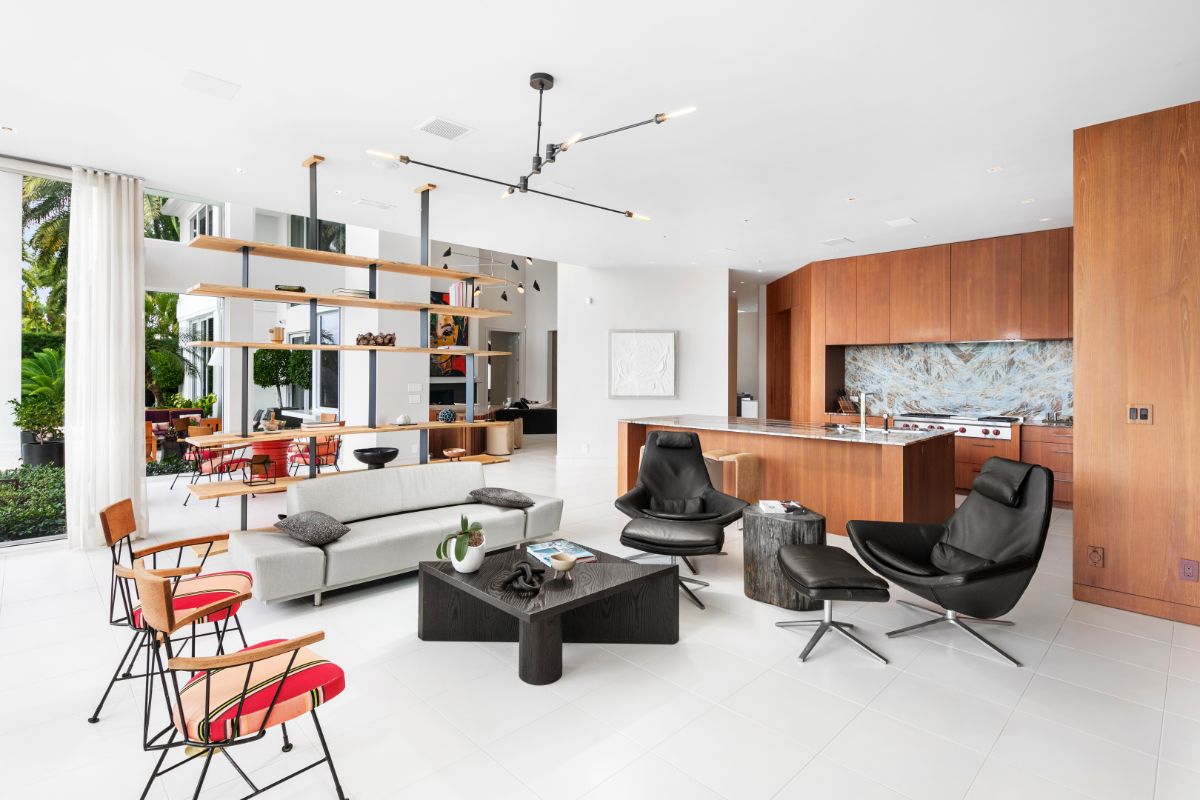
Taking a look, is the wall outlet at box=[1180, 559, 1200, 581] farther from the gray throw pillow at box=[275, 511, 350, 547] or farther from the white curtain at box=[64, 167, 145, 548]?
the white curtain at box=[64, 167, 145, 548]

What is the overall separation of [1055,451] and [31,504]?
1000 cm

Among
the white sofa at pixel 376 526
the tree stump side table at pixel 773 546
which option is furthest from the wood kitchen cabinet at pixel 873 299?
the white sofa at pixel 376 526

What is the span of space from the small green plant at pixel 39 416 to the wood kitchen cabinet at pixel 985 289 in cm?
955

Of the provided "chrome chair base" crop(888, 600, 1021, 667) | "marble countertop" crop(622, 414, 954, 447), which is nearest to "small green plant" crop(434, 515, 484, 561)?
"chrome chair base" crop(888, 600, 1021, 667)

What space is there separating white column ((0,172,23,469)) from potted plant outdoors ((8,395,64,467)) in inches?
3.9

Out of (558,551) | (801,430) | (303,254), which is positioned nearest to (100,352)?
(303,254)

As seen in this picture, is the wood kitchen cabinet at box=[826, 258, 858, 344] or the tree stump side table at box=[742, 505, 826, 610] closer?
the tree stump side table at box=[742, 505, 826, 610]

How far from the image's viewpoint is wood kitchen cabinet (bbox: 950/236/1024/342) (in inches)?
267

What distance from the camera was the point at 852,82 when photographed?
3.37 metres

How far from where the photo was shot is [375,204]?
579cm

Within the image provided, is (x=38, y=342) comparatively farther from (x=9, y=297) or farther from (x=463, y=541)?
(x=463, y=541)

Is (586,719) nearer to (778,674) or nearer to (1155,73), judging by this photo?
(778,674)

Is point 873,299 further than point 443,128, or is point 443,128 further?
point 873,299

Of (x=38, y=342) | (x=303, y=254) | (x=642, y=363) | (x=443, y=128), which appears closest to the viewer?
(x=443, y=128)
